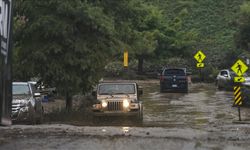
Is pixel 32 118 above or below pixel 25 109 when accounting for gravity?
below

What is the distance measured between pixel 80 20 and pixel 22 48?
2.58m

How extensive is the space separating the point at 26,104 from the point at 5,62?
38.0ft

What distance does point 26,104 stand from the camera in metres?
17.2

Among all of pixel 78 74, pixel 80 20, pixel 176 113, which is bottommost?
pixel 176 113

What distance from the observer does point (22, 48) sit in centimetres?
2052

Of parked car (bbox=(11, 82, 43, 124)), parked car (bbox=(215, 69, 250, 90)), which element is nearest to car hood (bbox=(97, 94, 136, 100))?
parked car (bbox=(11, 82, 43, 124))

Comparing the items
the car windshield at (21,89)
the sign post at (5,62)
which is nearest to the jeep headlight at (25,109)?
the car windshield at (21,89)

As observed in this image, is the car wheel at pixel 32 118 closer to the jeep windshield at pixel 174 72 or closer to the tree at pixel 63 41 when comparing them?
the tree at pixel 63 41

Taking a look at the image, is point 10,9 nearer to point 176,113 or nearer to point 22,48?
point 22,48

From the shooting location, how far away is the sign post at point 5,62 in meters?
5.70

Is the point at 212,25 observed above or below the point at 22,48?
above

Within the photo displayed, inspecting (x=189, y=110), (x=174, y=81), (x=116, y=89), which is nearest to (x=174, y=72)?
(x=174, y=81)

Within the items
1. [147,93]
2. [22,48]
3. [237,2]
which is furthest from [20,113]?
[237,2]

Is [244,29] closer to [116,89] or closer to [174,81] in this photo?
[174,81]
